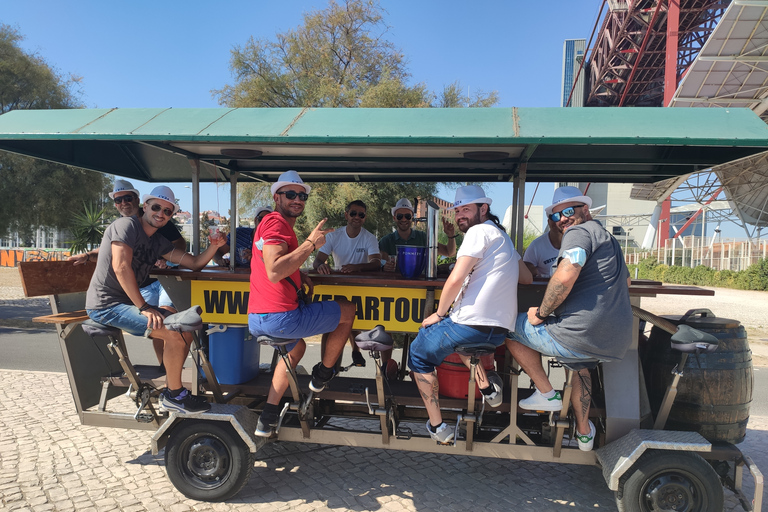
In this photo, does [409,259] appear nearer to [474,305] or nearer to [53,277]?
[474,305]

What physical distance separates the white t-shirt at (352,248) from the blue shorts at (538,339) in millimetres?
2855

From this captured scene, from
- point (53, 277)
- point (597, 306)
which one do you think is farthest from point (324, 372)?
point (53, 277)

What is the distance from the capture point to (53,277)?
13.4 feet

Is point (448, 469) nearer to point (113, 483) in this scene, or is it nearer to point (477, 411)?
point (477, 411)

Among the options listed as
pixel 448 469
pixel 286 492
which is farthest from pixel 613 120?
pixel 286 492

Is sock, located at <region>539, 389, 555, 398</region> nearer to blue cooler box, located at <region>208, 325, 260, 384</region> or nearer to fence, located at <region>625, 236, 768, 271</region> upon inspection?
blue cooler box, located at <region>208, 325, 260, 384</region>

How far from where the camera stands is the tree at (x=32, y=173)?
44.4 feet

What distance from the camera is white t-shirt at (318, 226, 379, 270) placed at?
5.99 m

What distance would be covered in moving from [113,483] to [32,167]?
13159 mm

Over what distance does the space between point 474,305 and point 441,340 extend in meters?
0.32

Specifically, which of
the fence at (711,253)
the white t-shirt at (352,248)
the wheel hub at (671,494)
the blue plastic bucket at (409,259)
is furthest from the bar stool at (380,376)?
the fence at (711,253)

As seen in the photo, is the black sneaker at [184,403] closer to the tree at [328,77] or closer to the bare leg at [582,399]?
the bare leg at [582,399]

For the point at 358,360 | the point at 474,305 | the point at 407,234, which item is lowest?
the point at 358,360

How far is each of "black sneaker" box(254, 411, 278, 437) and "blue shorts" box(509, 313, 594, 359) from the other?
1.81 metres
